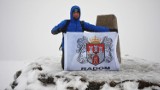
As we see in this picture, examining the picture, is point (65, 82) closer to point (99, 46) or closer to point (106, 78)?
point (106, 78)

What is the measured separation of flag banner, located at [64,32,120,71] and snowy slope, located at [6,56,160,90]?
21 cm

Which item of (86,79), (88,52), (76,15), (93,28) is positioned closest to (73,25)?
(76,15)

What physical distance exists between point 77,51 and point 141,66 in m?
1.62

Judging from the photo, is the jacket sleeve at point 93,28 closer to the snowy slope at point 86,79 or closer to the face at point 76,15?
the face at point 76,15

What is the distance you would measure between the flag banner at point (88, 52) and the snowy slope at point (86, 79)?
21 centimetres

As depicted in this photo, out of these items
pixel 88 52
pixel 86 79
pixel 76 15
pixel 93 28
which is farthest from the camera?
pixel 93 28

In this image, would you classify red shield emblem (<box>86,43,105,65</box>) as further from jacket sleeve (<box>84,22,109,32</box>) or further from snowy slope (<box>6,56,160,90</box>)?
jacket sleeve (<box>84,22,109,32</box>)

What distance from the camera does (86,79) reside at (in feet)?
19.0

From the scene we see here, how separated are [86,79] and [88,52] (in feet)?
2.80

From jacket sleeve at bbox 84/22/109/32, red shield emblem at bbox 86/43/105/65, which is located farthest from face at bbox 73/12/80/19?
red shield emblem at bbox 86/43/105/65

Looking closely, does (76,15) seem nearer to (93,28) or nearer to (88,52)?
(93,28)

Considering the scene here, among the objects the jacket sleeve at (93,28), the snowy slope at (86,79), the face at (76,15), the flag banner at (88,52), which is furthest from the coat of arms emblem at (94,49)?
the face at (76,15)

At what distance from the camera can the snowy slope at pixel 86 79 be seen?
560 centimetres

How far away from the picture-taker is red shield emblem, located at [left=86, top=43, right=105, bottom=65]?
21.4 feet
